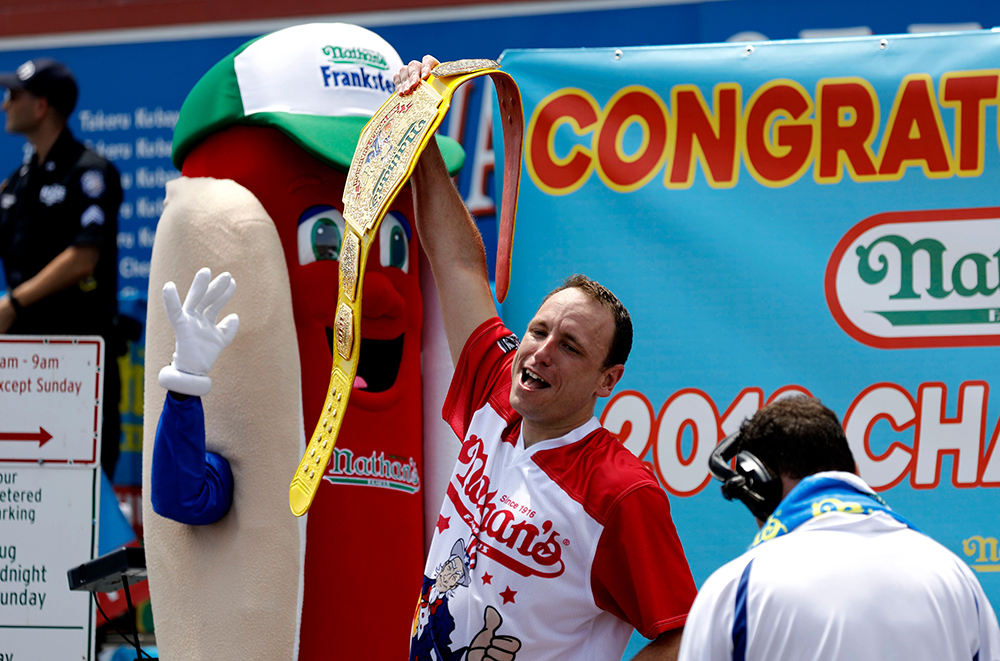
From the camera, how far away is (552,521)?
204 cm

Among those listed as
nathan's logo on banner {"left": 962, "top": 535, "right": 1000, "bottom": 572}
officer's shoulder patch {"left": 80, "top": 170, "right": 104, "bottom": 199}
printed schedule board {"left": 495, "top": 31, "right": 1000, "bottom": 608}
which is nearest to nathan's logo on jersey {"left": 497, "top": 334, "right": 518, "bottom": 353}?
printed schedule board {"left": 495, "top": 31, "right": 1000, "bottom": 608}

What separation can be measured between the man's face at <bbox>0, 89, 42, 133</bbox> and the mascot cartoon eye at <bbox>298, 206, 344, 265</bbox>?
210cm

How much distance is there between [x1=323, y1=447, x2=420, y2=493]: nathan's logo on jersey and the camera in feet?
9.27

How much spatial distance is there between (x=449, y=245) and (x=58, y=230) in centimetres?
240

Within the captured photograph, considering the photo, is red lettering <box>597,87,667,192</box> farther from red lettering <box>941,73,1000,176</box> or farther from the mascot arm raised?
the mascot arm raised

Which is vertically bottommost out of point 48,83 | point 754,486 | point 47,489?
point 47,489

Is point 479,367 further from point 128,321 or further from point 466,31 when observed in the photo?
point 466,31

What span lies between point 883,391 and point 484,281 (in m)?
1.37

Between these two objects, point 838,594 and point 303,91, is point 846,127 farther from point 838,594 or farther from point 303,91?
point 838,594

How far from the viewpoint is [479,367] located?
7.84 ft

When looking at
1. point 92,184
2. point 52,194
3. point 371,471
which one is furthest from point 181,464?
point 52,194

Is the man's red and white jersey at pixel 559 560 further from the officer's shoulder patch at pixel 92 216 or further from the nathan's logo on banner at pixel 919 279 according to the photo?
the officer's shoulder patch at pixel 92 216

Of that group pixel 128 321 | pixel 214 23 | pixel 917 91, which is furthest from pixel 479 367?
pixel 214 23

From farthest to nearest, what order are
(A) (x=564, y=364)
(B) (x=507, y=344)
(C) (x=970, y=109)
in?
(C) (x=970, y=109) → (B) (x=507, y=344) → (A) (x=564, y=364)
